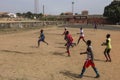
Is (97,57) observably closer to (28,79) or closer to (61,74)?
(61,74)

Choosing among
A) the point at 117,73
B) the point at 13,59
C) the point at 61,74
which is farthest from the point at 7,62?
the point at 117,73

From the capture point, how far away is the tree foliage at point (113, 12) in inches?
3841

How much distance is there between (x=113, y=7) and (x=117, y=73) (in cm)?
9663

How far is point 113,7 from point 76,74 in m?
97.4

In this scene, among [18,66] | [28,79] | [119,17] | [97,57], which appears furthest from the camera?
[119,17]

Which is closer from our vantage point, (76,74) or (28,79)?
(28,79)

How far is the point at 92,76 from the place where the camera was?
1141cm

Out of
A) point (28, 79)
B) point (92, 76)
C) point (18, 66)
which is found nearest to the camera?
point (28, 79)

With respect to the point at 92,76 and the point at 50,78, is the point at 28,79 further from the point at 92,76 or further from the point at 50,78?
the point at 92,76

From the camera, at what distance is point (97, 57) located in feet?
53.5

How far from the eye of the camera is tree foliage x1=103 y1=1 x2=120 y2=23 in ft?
320

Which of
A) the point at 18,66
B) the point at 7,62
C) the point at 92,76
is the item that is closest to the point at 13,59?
the point at 7,62

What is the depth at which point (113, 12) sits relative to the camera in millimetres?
99875

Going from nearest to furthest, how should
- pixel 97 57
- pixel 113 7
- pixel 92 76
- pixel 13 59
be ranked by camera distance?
1. pixel 92 76
2. pixel 13 59
3. pixel 97 57
4. pixel 113 7
